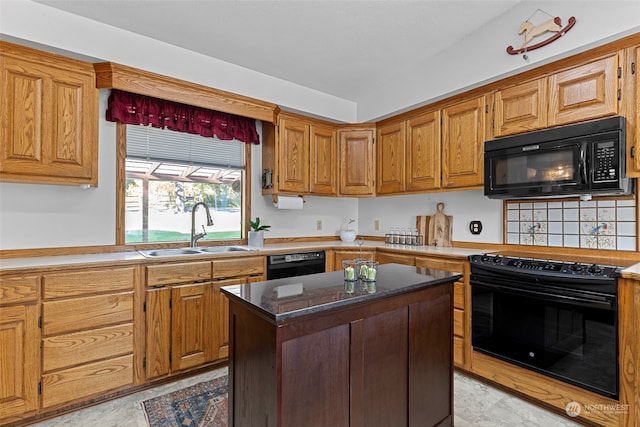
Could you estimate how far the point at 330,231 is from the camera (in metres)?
4.19

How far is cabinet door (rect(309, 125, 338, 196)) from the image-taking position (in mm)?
3615

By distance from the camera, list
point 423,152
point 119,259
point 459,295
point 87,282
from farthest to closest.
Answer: point 423,152
point 459,295
point 119,259
point 87,282

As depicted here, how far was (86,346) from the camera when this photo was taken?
2115mm

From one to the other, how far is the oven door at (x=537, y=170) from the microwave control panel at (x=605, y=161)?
0.06m

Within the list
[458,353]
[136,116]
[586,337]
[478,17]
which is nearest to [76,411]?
[136,116]

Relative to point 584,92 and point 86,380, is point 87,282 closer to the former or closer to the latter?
point 86,380

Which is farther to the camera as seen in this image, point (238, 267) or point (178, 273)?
point (238, 267)

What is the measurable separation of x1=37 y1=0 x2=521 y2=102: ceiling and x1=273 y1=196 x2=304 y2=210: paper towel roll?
4.22ft

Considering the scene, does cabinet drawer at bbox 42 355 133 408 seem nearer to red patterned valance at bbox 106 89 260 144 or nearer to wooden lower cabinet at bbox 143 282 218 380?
wooden lower cabinet at bbox 143 282 218 380

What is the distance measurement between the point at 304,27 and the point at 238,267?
2040mm

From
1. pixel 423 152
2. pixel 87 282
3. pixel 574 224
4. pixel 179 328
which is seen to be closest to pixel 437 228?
pixel 423 152

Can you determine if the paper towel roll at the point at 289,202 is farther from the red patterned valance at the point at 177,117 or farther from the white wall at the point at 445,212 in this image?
the white wall at the point at 445,212

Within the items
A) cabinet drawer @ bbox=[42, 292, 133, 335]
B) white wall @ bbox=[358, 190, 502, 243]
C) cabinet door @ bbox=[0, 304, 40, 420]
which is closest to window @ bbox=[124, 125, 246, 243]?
cabinet drawer @ bbox=[42, 292, 133, 335]

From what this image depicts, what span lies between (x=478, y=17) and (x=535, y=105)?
32.7 inches
